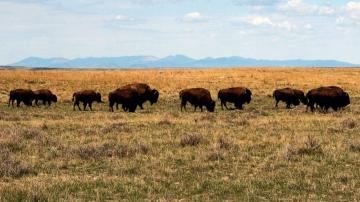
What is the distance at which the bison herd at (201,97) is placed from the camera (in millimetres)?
28344

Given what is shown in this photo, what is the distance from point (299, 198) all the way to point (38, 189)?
471 cm

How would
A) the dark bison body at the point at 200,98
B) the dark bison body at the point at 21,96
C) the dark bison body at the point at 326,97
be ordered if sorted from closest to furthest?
1. the dark bison body at the point at 326,97
2. the dark bison body at the point at 200,98
3. the dark bison body at the point at 21,96

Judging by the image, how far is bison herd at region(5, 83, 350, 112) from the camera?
28344 millimetres

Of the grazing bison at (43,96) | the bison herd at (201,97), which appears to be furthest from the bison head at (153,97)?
the grazing bison at (43,96)

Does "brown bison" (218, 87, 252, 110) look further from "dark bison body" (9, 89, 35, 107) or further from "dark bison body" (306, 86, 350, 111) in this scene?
"dark bison body" (9, 89, 35, 107)

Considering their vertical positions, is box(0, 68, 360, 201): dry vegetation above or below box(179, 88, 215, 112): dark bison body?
below

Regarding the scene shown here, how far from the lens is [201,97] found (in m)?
30.2

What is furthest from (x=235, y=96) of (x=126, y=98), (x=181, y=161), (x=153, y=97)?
(x=181, y=161)

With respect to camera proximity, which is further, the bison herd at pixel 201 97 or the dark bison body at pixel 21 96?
the dark bison body at pixel 21 96

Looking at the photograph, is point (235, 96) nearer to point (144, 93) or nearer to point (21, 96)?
point (144, 93)

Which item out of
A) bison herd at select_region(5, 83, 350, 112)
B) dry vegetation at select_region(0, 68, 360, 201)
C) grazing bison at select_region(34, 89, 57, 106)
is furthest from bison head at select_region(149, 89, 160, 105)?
dry vegetation at select_region(0, 68, 360, 201)

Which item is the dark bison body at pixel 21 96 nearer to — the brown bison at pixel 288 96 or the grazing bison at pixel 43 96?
the grazing bison at pixel 43 96

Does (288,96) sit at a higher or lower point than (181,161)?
higher

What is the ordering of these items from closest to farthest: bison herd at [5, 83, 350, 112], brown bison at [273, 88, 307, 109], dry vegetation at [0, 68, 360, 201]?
1. dry vegetation at [0, 68, 360, 201]
2. bison herd at [5, 83, 350, 112]
3. brown bison at [273, 88, 307, 109]
